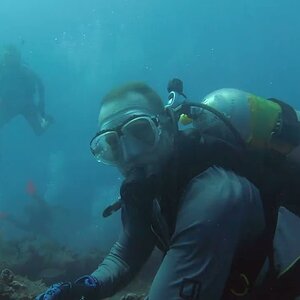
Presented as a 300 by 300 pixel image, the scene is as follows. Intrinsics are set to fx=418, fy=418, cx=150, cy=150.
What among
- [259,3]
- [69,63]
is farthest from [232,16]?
[69,63]

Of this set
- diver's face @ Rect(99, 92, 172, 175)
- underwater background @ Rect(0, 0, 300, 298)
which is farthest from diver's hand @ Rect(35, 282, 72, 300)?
underwater background @ Rect(0, 0, 300, 298)

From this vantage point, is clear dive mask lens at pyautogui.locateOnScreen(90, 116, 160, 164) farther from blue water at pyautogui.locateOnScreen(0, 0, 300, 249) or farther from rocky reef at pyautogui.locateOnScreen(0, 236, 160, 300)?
blue water at pyautogui.locateOnScreen(0, 0, 300, 249)

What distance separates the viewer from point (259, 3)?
273 feet

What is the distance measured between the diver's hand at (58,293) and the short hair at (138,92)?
4.38ft

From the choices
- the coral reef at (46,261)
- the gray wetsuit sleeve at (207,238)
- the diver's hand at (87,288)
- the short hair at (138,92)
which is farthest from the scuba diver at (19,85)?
the gray wetsuit sleeve at (207,238)

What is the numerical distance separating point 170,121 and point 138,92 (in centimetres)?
40

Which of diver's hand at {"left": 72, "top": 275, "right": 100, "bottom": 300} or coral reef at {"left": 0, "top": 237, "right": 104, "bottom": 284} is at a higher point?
diver's hand at {"left": 72, "top": 275, "right": 100, "bottom": 300}

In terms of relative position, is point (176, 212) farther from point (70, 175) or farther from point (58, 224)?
point (70, 175)

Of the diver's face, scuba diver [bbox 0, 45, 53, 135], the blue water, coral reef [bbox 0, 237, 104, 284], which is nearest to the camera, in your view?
the diver's face

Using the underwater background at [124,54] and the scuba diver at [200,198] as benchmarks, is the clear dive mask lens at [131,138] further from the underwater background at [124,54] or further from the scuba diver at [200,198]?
the underwater background at [124,54]

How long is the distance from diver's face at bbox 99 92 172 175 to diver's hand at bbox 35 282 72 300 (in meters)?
0.84

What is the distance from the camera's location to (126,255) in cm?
329

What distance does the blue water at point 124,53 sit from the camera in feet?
194

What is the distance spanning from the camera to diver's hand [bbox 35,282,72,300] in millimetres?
2592
